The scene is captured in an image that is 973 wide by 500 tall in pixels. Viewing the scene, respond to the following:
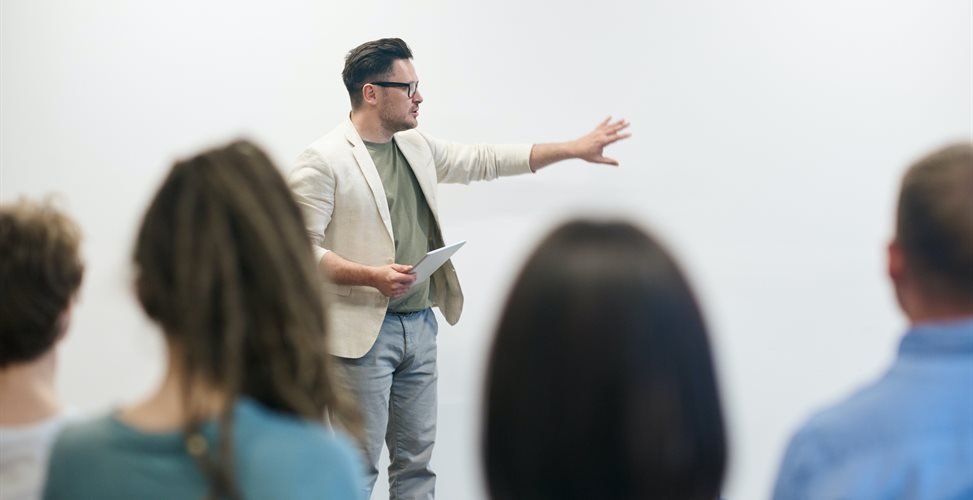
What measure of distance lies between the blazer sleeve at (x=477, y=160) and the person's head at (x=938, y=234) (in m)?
1.99

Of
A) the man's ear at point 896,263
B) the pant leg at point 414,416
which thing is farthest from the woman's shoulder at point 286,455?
the pant leg at point 414,416

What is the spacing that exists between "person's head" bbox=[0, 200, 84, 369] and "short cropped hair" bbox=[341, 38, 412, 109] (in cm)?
166

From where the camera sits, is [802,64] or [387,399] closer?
[387,399]

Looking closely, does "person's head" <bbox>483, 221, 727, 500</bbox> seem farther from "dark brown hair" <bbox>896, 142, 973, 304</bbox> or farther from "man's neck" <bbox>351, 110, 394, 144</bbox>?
"man's neck" <bbox>351, 110, 394, 144</bbox>

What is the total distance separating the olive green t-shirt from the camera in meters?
2.90

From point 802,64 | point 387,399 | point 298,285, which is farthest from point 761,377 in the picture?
point 298,285

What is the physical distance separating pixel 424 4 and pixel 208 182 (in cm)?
239

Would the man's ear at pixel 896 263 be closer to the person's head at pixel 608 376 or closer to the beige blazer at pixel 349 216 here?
the person's head at pixel 608 376

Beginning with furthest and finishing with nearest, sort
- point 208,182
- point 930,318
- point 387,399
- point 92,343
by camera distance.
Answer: point 92,343
point 387,399
point 930,318
point 208,182

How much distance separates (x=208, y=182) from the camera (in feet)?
3.31

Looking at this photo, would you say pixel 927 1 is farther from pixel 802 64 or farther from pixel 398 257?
pixel 398 257

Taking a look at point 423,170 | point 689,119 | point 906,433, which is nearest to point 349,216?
point 423,170

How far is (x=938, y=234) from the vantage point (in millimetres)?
1141

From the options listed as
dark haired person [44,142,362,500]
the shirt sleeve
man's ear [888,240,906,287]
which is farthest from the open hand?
dark haired person [44,142,362,500]
